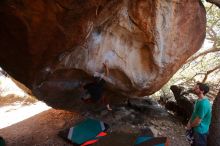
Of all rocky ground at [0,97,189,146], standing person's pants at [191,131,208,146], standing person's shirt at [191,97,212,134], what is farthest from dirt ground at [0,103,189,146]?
standing person's shirt at [191,97,212,134]

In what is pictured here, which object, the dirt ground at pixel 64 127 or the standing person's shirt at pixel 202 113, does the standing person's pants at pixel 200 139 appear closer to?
the standing person's shirt at pixel 202 113

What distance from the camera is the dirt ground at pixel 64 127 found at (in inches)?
261

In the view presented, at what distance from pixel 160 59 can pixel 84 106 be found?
7.34 feet

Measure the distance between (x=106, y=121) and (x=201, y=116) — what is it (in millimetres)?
2563

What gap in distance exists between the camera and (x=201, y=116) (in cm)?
532

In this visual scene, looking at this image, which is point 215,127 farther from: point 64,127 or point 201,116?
point 64,127

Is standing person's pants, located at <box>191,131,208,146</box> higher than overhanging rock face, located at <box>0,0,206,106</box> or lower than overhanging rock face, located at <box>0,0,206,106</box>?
lower

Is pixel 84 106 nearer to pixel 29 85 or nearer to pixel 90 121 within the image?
pixel 90 121

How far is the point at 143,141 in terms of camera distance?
2.43 meters

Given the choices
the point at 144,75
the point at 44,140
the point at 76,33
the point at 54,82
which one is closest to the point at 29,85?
the point at 54,82

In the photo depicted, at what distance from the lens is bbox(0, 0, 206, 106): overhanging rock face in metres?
4.77

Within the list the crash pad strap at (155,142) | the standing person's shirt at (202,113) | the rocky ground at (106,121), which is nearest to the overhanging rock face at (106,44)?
the rocky ground at (106,121)

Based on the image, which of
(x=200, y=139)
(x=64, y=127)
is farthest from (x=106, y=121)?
A: (x=200, y=139)

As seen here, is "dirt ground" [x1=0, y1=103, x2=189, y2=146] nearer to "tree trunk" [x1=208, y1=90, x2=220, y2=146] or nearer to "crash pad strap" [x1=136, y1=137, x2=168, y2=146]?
"tree trunk" [x1=208, y1=90, x2=220, y2=146]
